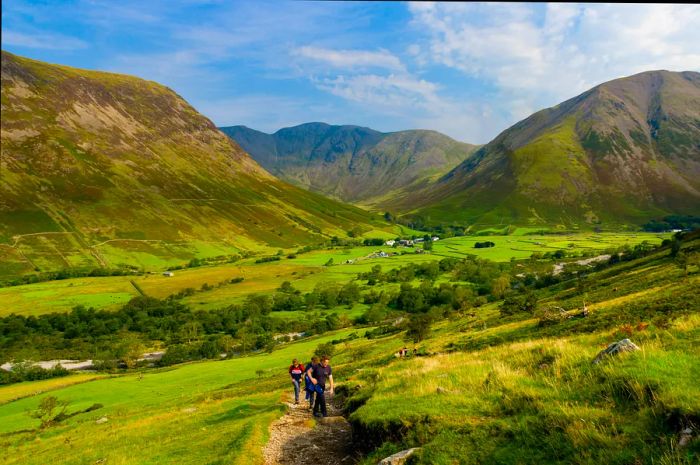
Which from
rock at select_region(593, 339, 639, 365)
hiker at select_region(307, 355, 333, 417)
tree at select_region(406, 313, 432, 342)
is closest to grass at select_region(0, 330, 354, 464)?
hiker at select_region(307, 355, 333, 417)

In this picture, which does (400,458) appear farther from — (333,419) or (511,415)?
(333,419)

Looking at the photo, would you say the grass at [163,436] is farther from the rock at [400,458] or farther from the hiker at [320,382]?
the rock at [400,458]

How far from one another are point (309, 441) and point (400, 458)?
9594 millimetres

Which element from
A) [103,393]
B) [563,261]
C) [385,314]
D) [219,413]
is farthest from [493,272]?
[219,413]

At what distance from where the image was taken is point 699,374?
1209cm

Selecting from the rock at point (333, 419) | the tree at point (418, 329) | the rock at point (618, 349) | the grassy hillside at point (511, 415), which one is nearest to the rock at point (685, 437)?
the grassy hillside at point (511, 415)

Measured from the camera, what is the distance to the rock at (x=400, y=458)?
1307 cm

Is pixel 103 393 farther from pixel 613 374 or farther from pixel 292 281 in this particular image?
pixel 292 281

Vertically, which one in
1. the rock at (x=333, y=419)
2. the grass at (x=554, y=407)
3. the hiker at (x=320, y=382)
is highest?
the grass at (x=554, y=407)

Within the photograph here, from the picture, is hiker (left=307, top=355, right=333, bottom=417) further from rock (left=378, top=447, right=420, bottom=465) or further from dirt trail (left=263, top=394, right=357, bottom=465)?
rock (left=378, top=447, right=420, bottom=465)

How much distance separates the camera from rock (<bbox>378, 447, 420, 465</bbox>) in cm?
1307

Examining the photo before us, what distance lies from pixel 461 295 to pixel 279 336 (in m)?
63.0

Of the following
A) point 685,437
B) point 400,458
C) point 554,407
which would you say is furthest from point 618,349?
point 400,458

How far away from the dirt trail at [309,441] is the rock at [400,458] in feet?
13.2
